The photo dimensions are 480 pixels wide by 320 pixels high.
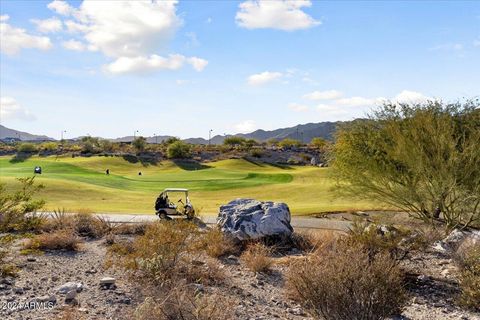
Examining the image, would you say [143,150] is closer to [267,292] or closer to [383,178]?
[383,178]

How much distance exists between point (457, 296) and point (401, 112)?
50.3 feet

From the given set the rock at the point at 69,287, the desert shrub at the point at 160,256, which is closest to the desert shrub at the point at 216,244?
the desert shrub at the point at 160,256

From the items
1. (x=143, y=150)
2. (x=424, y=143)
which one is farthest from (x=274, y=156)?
(x=424, y=143)

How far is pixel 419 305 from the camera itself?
11438mm

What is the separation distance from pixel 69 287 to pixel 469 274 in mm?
9346

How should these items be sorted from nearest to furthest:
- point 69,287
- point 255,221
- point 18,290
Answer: point 18,290
point 69,287
point 255,221

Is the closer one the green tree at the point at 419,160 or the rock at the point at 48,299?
the rock at the point at 48,299

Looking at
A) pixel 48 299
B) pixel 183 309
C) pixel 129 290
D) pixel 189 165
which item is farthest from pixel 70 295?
pixel 189 165

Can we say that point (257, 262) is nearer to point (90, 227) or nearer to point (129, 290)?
point (129, 290)

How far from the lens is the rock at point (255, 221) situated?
17031 millimetres

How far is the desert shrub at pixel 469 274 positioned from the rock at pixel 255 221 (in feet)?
20.0

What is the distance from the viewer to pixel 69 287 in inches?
420

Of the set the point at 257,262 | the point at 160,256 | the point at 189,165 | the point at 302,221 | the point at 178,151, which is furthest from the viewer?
the point at 178,151

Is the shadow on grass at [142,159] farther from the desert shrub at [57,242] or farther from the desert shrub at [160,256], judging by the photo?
the desert shrub at [160,256]
